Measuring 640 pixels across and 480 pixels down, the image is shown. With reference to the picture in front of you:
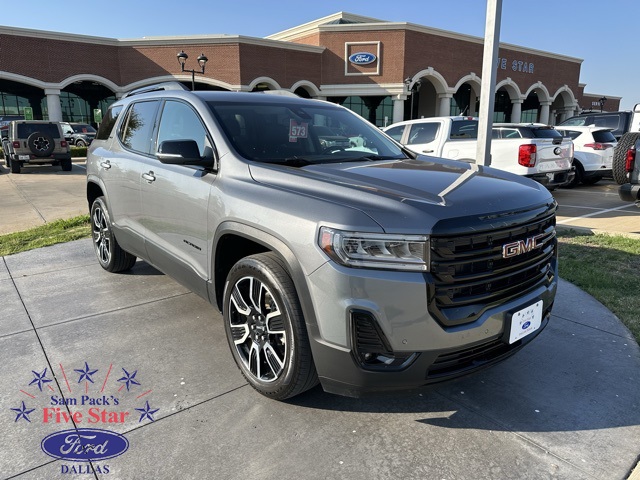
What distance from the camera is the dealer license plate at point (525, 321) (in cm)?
252

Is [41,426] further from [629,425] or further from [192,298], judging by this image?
[629,425]

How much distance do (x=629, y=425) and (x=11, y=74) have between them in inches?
1568

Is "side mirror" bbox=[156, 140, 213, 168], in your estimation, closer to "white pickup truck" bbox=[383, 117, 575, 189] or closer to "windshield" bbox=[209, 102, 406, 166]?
"windshield" bbox=[209, 102, 406, 166]

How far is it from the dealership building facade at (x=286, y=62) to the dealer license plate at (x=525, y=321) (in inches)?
1325

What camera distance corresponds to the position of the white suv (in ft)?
40.4

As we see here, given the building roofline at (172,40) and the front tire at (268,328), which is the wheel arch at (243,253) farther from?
the building roofline at (172,40)

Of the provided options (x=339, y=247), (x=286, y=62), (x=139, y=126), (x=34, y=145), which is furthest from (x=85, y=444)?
(x=286, y=62)

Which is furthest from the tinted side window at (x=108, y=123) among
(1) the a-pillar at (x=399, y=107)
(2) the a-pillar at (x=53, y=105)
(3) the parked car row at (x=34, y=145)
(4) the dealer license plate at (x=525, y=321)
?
(1) the a-pillar at (x=399, y=107)

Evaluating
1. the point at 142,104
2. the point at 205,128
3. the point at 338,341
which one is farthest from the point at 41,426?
the point at 142,104

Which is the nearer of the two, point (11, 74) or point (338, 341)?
point (338, 341)

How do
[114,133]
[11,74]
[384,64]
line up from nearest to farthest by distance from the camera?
[114,133] → [11,74] → [384,64]

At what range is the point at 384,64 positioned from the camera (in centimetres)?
3806

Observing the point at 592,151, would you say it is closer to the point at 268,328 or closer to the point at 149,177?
the point at 149,177

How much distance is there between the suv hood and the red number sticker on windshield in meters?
0.51
